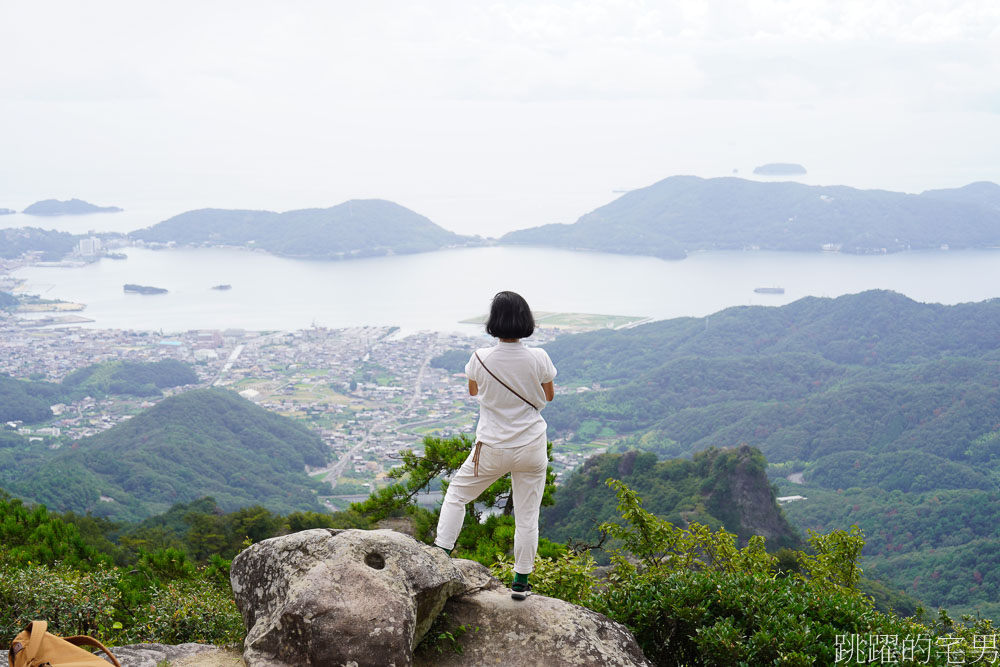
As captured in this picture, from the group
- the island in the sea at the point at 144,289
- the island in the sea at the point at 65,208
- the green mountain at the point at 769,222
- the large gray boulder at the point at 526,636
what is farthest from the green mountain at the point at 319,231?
the large gray boulder at the point at 526,636

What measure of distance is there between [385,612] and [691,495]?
23419 millimetres

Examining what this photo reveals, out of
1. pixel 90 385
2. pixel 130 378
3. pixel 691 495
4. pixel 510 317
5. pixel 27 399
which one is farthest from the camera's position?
pixel 130 378

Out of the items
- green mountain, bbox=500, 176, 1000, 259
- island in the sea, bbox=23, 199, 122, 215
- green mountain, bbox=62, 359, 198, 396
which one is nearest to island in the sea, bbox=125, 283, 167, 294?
green mountain, bbox=62, 359, 198, 396

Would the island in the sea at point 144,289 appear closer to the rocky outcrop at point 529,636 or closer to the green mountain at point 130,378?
the green mountain at point 130,378

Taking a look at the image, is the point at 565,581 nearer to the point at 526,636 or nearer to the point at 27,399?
the point at 526,636

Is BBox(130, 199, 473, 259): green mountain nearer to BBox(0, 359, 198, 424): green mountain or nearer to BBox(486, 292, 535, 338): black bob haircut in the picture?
BBox(0, 359, 198, 424): green mountain

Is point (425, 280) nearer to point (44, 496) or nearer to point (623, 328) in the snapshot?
point (623, 328)

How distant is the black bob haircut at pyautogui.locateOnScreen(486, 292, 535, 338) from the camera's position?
3311 millimetres

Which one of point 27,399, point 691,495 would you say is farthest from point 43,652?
point 27,399

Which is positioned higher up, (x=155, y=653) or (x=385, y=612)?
(x=385, y=612)

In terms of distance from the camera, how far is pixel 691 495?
25.1 m

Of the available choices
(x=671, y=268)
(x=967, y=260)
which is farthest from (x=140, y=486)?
(x=967, y=260)

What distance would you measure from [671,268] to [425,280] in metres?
31.2

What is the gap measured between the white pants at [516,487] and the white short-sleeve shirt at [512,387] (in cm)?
5
